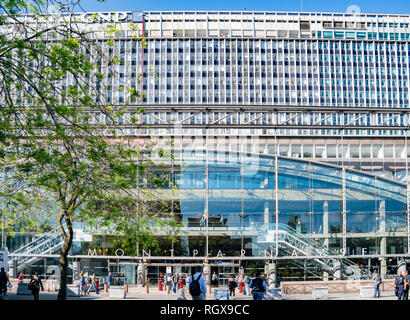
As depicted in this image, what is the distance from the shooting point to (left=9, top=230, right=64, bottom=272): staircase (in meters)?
28.3

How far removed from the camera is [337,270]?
2758 centimetres

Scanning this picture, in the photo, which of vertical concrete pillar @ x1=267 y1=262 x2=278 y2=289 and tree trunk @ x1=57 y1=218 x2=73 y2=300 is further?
vertical concrete pillar @ x1=267 y1=262 x2=278 y2=289

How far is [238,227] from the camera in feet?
90.6

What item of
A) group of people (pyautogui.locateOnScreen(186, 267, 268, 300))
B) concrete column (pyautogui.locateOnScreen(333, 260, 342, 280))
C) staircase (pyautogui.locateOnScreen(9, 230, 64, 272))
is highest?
group of people (pyautogui.locateOnScreen(186, 267, 268, 300))

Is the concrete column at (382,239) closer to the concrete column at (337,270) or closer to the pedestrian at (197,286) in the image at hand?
the concrete column at (337,270)

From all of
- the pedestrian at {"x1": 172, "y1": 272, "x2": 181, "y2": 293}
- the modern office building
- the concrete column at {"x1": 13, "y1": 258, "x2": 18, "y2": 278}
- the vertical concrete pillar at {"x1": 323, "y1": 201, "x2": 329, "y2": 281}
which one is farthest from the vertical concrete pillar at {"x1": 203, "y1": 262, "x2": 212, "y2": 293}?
the concrete column at {"x1": 13, "y1": 258, "x2": 18, "y2": 278}

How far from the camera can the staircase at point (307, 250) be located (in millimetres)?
27562

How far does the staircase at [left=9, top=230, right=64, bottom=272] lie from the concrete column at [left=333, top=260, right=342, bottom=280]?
617 inches

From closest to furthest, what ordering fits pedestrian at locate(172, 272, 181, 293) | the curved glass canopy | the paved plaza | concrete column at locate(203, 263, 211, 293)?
the paved plaza < pedestrian at locate(172, 272, 181, 293) < concrete column at locate(203, 263, 211, 293) < the curved glass canopy

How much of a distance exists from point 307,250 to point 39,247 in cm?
1540

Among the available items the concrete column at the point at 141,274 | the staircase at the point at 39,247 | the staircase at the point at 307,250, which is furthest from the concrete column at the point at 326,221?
the staircase at the point at 39,247

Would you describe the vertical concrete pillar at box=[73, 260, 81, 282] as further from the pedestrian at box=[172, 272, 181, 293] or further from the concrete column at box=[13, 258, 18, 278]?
the pedestrian at box=[172, 272, 181, 293]

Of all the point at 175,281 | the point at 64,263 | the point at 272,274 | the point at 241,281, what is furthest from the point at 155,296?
the point at 64,263

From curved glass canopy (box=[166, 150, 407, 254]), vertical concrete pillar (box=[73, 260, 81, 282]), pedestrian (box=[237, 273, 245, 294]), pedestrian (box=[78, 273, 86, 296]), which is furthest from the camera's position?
vertical concrete pillar (box=[73, 260, 81, 282])
